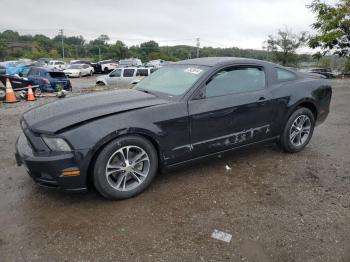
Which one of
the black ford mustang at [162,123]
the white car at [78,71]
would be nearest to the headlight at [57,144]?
the black ford mustang at [162,123]

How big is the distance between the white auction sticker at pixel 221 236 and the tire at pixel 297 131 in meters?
2.25

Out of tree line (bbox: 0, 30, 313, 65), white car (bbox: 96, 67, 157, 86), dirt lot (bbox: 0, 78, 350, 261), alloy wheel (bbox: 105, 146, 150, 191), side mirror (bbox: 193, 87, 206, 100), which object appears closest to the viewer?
dirt lot (bbox: 0, 78, 350, 261)

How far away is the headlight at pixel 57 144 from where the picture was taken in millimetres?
2787

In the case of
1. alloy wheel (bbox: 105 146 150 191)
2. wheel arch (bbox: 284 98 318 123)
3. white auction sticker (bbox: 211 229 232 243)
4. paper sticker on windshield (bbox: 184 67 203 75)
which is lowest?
white auction sticker (bbox: 211 229 232 243)

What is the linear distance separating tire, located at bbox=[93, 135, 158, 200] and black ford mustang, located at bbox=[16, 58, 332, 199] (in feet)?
0.03

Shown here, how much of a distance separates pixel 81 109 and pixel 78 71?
27.5 metres

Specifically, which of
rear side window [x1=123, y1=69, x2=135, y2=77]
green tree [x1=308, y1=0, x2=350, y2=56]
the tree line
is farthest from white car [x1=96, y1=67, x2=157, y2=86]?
the tree line

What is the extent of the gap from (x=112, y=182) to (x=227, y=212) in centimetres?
125

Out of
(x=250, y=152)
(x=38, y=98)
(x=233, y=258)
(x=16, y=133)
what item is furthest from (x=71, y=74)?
(x=233, y=258)

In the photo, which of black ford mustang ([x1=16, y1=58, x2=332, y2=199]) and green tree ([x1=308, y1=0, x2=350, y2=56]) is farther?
green tree ([x1=308, y1=0, x2=350, y2=56])

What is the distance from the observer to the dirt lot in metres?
2.38

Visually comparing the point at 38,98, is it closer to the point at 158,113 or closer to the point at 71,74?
the point at 158,113

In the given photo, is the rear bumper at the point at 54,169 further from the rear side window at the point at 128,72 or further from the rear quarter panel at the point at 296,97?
the rear side window at the point at 128,72

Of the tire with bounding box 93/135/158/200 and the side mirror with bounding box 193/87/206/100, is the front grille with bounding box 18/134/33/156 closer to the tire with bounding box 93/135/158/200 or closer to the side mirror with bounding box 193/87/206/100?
the tire with bounding box 93/135/158/200
